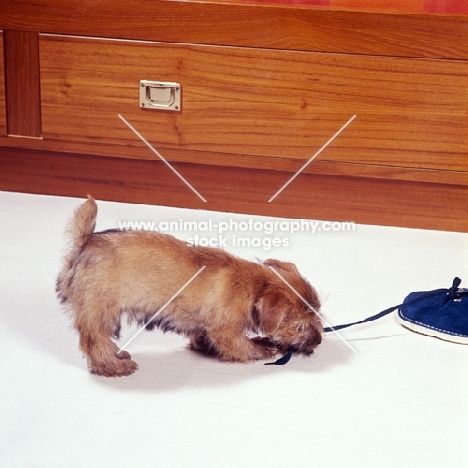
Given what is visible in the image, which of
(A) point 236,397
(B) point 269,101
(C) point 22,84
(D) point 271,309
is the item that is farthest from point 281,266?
(C) point 22,84

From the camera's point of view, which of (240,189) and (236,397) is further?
(240,189)

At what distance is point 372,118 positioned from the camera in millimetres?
1771

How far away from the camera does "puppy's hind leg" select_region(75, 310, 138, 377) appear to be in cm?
115

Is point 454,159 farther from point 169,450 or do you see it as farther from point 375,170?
point 169,450

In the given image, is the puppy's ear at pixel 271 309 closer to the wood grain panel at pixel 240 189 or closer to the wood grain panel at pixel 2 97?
the wood grain panel at pixel 240 189

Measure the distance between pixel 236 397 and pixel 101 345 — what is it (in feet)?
0.70

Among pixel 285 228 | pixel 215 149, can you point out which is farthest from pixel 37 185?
pixel 285 228

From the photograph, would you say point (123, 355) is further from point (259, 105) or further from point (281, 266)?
point (259, 105)

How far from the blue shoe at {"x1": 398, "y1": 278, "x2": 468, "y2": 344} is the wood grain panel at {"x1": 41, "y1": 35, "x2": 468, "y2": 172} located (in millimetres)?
453

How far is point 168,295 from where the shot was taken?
1166 mm

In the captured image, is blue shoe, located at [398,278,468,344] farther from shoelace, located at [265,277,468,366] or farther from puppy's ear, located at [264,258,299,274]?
puppy's ear, located at [264,258,299,274]

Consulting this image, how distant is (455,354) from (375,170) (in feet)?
1.99

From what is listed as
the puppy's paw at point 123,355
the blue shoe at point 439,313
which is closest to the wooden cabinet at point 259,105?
the blue shoe at point 439,313

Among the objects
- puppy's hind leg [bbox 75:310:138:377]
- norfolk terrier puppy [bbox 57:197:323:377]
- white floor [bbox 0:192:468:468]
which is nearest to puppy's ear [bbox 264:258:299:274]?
norfolk terrier puppy [bbox 57:197:323:377]
